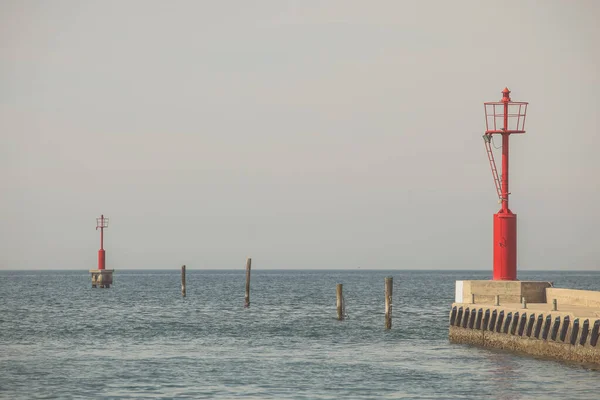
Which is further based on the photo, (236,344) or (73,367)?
(236,344)

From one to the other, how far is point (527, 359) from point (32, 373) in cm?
1705

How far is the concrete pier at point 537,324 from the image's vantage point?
31.7 meters

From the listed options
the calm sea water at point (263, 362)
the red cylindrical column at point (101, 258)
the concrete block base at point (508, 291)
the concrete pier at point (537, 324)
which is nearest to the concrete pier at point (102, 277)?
the red cylindrical column at point (101, 258)

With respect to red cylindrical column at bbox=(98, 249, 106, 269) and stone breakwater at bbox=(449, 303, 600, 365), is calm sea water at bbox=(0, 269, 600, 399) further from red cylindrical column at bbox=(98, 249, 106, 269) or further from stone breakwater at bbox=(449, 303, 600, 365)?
red cylindrical column at bbox=(98, 249, 106, 269)

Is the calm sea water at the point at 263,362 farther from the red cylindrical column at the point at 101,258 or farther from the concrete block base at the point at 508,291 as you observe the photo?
the red cylindrical column at the point at 101,258

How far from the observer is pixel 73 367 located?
36.5 metres

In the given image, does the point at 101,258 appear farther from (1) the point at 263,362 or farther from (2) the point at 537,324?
(2) the point at 537,324

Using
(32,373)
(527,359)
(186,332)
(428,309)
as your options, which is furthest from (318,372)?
(428,309)

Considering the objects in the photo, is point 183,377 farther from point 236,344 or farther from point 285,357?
point 236,344

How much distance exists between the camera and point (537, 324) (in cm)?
3525

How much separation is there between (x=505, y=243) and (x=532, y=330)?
593cm

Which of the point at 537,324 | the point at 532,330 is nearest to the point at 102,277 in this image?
the point at 532,330

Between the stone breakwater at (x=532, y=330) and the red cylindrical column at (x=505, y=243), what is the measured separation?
190 cm

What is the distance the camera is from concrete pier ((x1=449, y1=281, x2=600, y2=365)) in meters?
31.7
